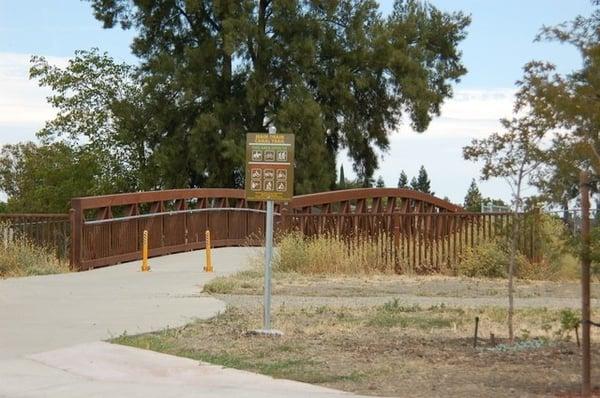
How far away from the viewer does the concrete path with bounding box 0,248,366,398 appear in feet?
29.0

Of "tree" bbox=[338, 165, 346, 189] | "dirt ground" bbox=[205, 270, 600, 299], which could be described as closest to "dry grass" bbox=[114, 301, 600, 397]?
"dirt ground" bbox=[205, 270, 600, 299]

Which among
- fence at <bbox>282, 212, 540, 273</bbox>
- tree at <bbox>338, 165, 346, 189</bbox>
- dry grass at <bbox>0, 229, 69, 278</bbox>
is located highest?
tree at <bbox>338, 165, 346, 189</bbox>

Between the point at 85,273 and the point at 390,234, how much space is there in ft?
23.3

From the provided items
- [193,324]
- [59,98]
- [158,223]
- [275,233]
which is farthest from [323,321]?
[59,98]

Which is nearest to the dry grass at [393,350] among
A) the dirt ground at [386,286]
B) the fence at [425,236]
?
the dirt ground at [386,286]

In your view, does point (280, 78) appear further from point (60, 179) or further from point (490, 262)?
point (490, 262)

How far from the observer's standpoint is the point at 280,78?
39.9 metres

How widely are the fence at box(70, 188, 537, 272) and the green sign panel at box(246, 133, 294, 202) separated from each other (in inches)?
285

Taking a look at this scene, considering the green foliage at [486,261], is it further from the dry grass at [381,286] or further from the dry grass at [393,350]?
the dry grass at [393,350]

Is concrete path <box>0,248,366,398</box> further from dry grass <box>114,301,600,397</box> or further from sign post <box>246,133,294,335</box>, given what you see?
sign post <box>246,133,294,335</box>

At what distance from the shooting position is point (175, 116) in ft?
136

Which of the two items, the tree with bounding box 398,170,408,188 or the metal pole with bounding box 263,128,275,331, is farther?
the tree with bounding box 398,170,408,188

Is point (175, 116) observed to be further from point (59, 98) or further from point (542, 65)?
point (542, 65)

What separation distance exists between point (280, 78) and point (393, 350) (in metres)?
30.3
